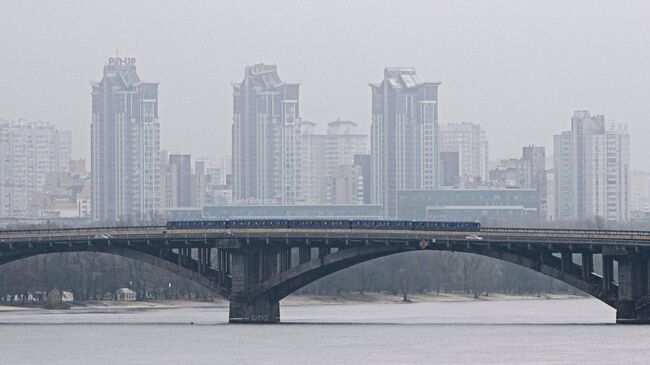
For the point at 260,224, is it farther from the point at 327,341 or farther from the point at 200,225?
the point at 327,341

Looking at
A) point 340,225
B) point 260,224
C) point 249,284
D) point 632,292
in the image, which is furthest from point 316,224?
point 632,292

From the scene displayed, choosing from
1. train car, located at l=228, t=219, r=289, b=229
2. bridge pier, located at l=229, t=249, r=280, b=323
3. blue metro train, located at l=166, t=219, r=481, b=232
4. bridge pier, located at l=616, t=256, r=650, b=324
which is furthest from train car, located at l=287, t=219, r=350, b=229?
bridge pier, located at l=616, t=256, r=650, b=324

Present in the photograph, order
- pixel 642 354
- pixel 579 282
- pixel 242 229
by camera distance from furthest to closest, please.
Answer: pixel 242 229 < pixel 579 282 < pixel 642 354

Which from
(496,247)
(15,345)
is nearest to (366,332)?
(496,247)

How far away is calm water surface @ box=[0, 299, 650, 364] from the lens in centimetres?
13575

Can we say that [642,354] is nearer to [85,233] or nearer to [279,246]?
[279,246]

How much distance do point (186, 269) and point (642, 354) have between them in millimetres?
51966

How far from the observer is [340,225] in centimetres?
17375

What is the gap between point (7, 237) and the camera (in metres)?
180

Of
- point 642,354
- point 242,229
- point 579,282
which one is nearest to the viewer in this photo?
point 642,354

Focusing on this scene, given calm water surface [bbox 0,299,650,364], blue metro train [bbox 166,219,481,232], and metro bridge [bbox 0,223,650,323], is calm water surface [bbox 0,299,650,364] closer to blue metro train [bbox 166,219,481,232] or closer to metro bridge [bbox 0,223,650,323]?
metro bridge [bbox 0,223,650,323]

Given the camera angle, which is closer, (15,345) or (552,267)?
(15,345)

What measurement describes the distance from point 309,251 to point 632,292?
1137 inches

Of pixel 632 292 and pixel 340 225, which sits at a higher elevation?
pixel 340 225
